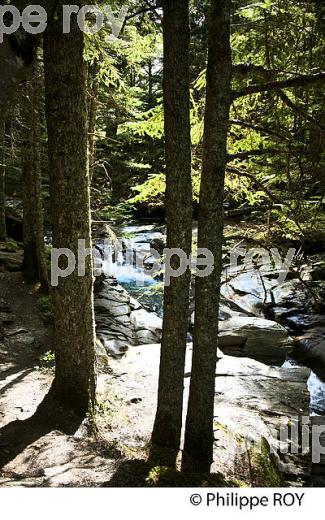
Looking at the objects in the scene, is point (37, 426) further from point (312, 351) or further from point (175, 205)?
point (312, 351)

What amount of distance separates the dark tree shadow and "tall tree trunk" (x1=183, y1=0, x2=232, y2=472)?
1.89m

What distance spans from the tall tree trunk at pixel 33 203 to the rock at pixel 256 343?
18.5 ft

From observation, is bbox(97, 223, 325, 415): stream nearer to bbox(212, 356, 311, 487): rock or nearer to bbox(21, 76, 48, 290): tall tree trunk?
bbox(212, 356, 311, 487): rock

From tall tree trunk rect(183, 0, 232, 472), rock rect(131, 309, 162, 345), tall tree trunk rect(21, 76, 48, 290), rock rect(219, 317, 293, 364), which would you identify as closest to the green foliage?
tall tree trunk rect(183, 0, 232, 472)

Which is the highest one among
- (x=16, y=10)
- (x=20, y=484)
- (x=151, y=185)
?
(x=16, y=10)

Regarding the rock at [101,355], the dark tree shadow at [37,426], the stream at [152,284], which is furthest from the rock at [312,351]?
the dark tree shadow at [37,426]

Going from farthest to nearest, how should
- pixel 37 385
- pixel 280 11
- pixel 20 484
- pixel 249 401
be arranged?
pixel 249 401 < pixel 37 385 < pixel 280 11 < pixel 20 484

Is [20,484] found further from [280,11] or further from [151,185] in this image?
[280,11]

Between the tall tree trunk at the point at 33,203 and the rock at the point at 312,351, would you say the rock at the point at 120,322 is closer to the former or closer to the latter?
the tall tree trunk at the point at 33,203

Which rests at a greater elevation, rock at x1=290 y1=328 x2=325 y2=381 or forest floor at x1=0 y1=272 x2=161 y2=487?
forest floor at x1=0 y1=272 x2=161 y2=487

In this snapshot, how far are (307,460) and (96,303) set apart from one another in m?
7.38

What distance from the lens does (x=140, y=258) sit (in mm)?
21125

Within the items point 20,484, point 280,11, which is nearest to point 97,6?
point 280,11

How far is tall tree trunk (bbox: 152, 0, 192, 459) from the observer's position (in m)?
5.06
